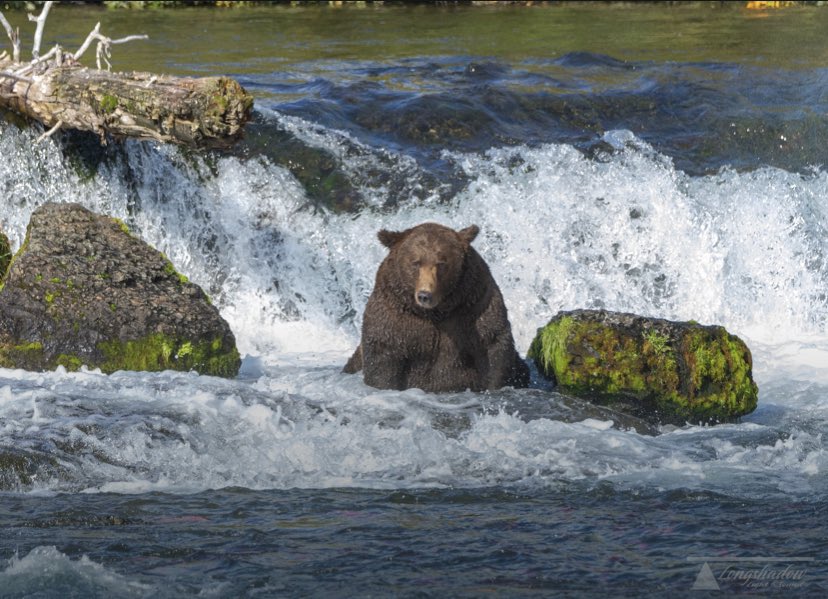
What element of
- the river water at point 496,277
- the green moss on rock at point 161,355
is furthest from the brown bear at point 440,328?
the green moss on rock at point 161,355

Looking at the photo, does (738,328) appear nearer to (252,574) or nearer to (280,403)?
(280,403)

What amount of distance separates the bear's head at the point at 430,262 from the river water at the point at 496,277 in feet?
2.47

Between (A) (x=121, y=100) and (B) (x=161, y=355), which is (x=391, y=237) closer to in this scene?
(B) (x=161, y=355)

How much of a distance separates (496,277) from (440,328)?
10.2 ft

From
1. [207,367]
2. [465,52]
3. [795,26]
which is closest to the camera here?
[207,367]

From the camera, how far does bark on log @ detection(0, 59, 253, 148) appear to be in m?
9.35

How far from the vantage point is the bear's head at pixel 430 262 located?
8633 millimetres

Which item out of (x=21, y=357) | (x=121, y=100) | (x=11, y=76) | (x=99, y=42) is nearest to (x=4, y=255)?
(x=11, y=76)

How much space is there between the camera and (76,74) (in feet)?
33.6

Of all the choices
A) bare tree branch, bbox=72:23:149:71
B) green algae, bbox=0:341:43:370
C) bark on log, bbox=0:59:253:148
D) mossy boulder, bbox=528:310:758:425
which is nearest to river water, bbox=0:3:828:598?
green algae, bbox=0:341:43:370

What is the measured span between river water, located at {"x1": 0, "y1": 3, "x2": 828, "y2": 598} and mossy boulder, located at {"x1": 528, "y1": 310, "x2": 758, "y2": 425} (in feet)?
0.77

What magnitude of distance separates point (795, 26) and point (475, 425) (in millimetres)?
18286

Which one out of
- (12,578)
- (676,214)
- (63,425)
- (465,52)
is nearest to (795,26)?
(465,52)

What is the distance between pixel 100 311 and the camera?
9.78 metres
